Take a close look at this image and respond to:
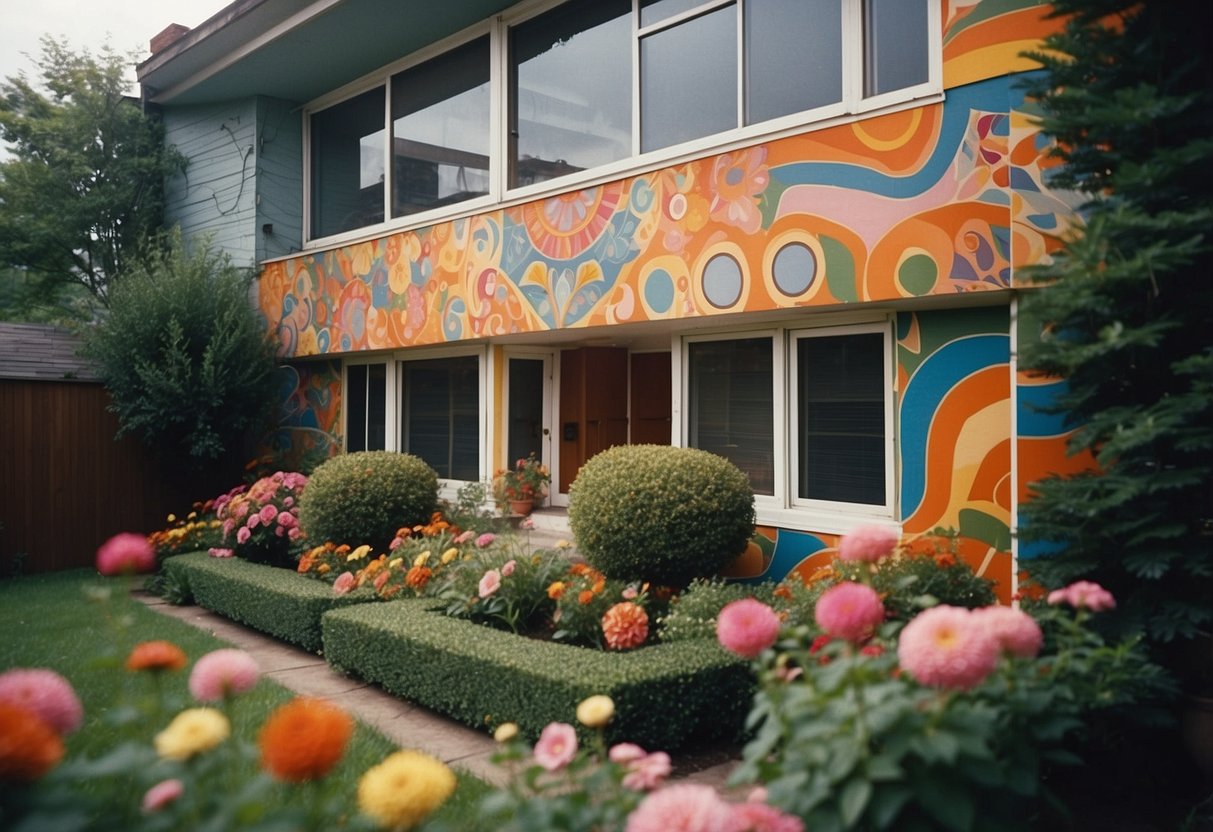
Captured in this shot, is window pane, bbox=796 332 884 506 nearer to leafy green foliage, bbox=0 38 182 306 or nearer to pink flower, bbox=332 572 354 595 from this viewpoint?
pink flower, bbox=332 572 354 595

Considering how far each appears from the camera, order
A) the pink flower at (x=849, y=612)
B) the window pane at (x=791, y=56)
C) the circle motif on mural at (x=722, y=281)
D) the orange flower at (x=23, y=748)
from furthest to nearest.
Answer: the circle motif on mural at (x=722, y=281)
the window pane at (x=791, y=56)
the pink flower at (x=849, y=612)
the orange flower at (x=23, y=748)

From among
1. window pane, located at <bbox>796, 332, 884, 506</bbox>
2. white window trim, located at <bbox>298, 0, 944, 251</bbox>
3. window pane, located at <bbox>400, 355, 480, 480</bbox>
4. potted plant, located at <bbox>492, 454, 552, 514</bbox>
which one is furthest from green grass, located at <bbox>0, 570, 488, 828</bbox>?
white window trim, located at <bbox>298, 0, 944, 251</bbox>

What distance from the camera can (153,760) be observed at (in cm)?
170

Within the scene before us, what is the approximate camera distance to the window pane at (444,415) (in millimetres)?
9867

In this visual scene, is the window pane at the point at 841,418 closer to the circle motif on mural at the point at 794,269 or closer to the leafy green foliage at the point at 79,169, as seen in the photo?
the circle motif on mural at the point at 794,269

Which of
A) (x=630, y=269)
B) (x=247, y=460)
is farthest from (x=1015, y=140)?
(x=247, y=460)

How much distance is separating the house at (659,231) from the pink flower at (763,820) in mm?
3423

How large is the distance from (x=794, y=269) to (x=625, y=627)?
2.87m

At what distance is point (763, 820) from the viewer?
183 centimetres

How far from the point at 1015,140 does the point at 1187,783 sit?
142 inches

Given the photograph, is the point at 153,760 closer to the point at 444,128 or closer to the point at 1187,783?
the point at 1187,783

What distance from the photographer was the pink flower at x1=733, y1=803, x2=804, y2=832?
70.7 inches

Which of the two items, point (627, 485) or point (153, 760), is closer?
point (153, 760)

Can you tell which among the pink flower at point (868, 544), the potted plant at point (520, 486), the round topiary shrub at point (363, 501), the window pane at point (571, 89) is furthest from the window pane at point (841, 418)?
the round topiary shrub at point (363, 501)
